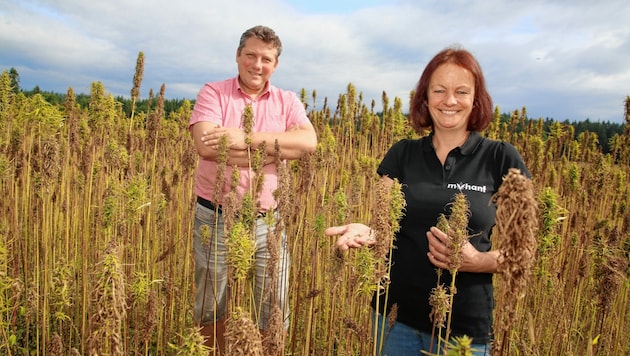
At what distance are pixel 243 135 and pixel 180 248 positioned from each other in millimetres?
2148

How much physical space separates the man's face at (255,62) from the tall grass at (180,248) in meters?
0.74

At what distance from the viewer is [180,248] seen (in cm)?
452

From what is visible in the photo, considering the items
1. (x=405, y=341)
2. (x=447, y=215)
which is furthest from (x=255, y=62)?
(x=405, y=341)

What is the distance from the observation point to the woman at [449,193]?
6.83 feet

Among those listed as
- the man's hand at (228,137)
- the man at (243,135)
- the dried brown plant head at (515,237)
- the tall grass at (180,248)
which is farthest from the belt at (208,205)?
the dried brown plant head at (515,237)

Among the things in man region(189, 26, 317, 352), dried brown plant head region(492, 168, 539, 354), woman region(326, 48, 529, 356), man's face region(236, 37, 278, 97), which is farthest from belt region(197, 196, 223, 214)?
dried brown plant head region(492, 168, 539, 354)

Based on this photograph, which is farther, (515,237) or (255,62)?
(255,62)

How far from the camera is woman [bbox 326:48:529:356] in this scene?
2.08 metres

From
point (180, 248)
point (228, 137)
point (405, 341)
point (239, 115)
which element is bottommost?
point (180, 248)

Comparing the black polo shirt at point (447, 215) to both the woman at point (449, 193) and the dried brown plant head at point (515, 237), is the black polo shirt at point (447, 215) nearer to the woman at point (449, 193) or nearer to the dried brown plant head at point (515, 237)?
the woman at point (449, 193)

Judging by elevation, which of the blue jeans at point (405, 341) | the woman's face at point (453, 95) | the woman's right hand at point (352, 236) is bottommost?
the blue jeans at point (405, 341)

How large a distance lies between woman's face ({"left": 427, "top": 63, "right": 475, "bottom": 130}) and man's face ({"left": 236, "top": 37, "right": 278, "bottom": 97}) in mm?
1328

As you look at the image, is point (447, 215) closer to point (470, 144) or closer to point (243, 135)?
point (470, 144)

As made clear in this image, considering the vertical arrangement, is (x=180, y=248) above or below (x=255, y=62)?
below
